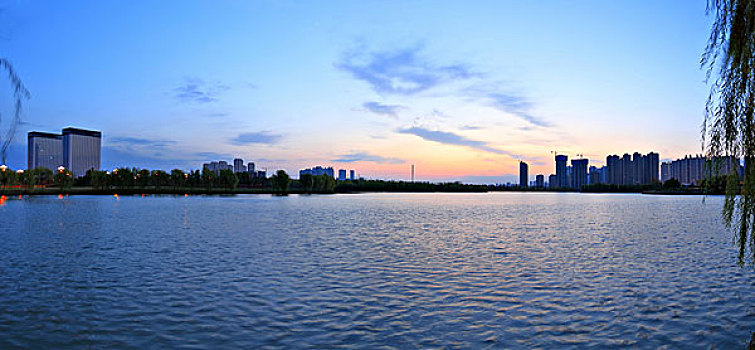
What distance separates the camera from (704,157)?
1231cm

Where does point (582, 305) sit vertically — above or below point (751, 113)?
below

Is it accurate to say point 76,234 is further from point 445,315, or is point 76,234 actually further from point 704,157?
point 704,157

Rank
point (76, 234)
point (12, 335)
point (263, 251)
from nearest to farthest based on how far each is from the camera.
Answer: point (12, 335)
point (263, 251)
point (76, 234)

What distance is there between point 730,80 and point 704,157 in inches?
85.3

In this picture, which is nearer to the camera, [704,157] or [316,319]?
[704,157]

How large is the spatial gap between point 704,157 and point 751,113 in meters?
1.75

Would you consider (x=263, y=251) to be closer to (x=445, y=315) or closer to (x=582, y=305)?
(x=445, y=315)

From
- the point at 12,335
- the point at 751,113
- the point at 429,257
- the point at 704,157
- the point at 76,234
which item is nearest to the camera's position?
the point at 751,113

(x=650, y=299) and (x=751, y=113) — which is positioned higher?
(x=751, y=113)

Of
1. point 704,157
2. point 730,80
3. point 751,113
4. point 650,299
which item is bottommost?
point 650,299

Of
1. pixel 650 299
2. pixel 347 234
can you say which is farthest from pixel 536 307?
pixel 347 234

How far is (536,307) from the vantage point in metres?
16.6

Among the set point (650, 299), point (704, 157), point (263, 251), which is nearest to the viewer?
point (704, 157)

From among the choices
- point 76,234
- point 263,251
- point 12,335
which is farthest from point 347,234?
point 12,335
